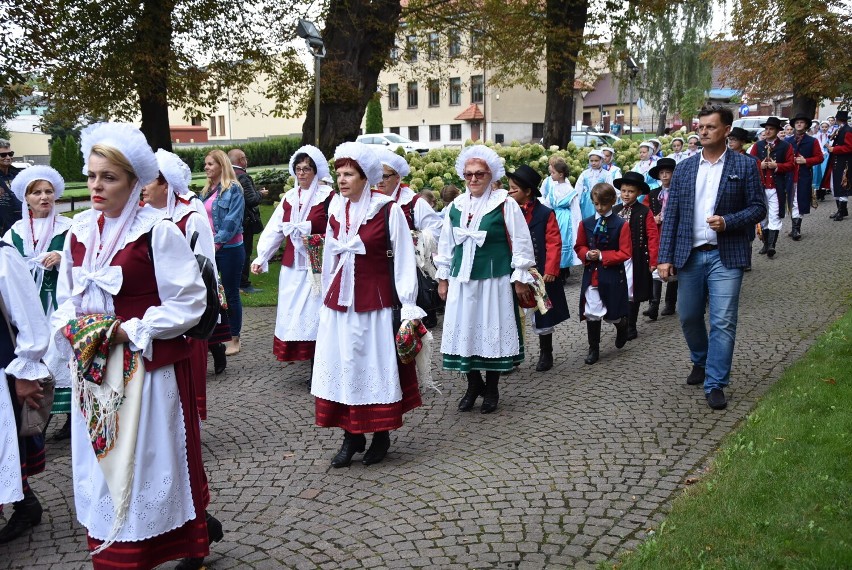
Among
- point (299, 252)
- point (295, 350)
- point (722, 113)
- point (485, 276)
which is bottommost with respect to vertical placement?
point (295, 350)

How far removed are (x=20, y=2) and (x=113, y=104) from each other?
302 centimetres

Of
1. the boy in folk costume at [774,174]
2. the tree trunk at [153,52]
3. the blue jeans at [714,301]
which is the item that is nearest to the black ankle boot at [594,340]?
the blue jeans at [714,301]

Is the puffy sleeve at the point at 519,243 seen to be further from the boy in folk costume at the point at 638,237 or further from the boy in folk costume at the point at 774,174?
the boy in folk costume at the point at 774,174

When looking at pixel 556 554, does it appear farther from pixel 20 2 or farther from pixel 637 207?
pixel 20 2

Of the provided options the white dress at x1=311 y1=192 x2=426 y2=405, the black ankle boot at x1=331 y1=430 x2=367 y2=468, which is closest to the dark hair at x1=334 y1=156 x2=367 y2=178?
the white dress at x1=311 y1=192 x2=426 y2=405

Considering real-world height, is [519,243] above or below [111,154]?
below

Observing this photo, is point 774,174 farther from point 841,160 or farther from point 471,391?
point 471,391

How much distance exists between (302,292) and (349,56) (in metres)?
10.9

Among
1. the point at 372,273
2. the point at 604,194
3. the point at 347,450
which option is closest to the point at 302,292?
the point at 372,273

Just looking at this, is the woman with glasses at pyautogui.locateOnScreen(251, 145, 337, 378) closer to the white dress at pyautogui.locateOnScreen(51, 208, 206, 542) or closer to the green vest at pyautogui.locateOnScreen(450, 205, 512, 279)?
the green vest at pyautogui.locateOnScreen(450, 205, 512, 279)

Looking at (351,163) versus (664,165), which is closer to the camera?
(351,163)

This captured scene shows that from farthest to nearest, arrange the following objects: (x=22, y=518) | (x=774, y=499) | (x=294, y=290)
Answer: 1. (x=294, y=290)
2. (x=22, y=518)
3. (x=774, y=499)

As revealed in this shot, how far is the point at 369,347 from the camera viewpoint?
18.6 ft

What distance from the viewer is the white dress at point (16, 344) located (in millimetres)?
4273
